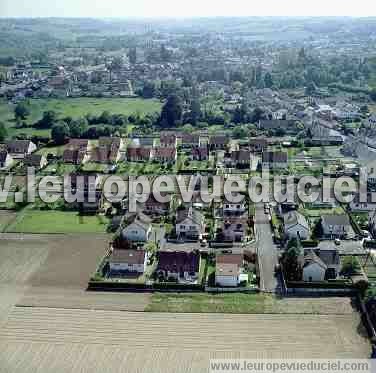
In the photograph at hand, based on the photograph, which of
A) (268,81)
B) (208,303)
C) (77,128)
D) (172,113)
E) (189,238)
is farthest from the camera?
(268,81)

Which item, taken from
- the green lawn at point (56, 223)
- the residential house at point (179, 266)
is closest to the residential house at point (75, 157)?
the green lawn at point (56, 223)

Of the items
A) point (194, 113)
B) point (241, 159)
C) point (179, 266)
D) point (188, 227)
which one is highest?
point (194, 113)

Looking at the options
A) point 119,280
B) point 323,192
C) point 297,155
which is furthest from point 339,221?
point 297,155

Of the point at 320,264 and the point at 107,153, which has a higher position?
the point at 320,264

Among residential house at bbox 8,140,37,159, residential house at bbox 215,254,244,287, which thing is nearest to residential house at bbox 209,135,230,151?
residential house at bbox 8,140,37,159

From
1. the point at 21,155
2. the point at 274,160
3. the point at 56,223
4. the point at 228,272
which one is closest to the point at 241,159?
the point at 274,160

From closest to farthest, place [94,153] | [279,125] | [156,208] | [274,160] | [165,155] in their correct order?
1. [156,208]
2. [274,160]
3. [165,155]
4. [94,153]
5. [279,125]

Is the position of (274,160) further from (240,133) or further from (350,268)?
(350,268)
